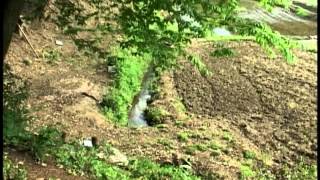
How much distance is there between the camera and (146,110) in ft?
41.2

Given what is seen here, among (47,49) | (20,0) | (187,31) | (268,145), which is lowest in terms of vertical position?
(268,145)

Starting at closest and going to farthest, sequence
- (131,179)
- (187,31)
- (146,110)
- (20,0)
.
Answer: (20,0) < (187,31) < (131,179) < (146,110)

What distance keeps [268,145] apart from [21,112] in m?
6.26

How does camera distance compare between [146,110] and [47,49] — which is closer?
[146,110]

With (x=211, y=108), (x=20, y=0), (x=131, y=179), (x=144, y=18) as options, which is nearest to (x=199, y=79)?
(x=211, y=108)

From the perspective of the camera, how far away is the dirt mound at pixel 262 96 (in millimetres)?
11625

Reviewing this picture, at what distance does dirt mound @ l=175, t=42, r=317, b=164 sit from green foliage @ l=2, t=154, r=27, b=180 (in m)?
5.12

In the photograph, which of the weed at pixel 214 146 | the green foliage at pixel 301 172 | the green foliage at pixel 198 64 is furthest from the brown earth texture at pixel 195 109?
the green foliage at pixel 198 64

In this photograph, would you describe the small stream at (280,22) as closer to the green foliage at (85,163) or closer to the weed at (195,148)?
the weed at (195,148)

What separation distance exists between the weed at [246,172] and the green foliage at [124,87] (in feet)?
8.79

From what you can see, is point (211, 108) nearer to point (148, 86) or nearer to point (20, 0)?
point (148, 86)

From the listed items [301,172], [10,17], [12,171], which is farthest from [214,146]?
[10,17]

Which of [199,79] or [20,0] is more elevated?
[20,0]

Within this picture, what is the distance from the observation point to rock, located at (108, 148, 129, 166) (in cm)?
951
